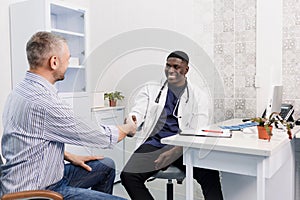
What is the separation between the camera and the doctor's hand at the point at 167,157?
185 cm

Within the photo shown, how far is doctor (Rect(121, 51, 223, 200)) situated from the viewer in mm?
1865

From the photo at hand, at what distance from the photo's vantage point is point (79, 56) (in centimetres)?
285

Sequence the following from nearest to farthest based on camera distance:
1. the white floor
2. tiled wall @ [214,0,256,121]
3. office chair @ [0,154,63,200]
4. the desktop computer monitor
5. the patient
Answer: office chair @ [0,154,63,200] < the patient < the desktop computer monitor < tiled wall @ [214,0,256,121] < the white floor

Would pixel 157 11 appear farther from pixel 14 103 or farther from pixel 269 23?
pixel 14 103

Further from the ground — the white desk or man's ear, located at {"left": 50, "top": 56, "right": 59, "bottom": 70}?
man's ear, located at {"left": 50, "top": 56, "right": 59, "bottom": 70}

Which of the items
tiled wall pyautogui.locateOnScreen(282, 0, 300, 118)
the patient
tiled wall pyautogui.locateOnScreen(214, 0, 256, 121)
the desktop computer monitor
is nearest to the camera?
the patient

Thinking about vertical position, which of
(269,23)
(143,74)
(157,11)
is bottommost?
(143,74)

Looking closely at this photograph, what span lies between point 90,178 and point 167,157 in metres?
0.49

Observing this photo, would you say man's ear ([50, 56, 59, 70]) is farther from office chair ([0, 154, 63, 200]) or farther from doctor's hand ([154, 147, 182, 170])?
doctor's hand ([154, 147, 182, 170])

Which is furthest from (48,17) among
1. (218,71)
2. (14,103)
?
(218,71)

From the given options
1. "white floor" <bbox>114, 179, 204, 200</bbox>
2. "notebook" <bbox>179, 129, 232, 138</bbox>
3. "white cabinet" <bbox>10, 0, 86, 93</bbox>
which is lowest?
"white floor" <bbox>114, 179, 204, 200</bbox>

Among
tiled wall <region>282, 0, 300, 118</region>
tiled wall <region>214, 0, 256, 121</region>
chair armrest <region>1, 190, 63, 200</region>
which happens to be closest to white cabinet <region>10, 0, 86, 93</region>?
tiled wall <region>214, 0, 256, 121</region>

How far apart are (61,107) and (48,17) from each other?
4.48 ft

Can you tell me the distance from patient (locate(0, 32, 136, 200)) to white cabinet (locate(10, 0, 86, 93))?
1.13 metres
